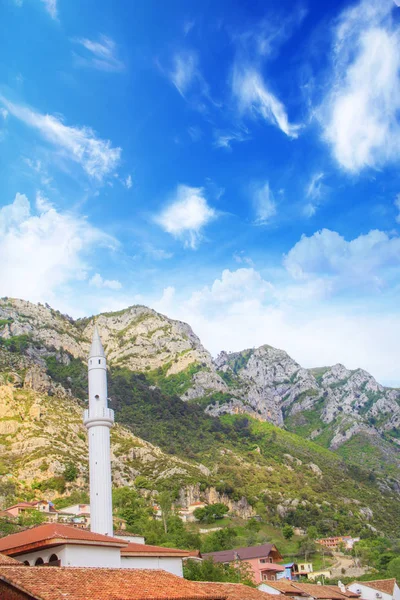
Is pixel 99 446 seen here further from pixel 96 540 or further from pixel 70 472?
pixel 70 472

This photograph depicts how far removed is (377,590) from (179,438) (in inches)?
3172

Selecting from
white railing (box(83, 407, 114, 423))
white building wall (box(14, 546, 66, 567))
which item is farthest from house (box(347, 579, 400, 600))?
white building wall (box(14, 546, 66, 567))

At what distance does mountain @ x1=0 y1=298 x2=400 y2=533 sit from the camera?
307ft

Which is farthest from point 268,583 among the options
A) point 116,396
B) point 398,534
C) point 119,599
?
point 116,396

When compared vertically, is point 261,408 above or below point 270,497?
above

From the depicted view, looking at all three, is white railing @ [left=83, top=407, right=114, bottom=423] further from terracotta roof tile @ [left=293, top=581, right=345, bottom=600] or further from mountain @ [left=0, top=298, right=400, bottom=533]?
mountain @ [left=0, top=298, right=400, bottom=533]

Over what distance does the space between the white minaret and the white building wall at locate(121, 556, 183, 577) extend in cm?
498

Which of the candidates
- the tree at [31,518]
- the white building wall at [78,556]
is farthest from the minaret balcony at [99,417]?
the tree at [31,518]

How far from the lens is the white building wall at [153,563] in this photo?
28.1 meters

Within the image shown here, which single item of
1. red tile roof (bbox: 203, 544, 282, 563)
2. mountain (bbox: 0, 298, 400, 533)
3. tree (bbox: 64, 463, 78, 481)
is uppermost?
mountain (bbox: 0, 298, 400, 533)

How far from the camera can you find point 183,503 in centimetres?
9419

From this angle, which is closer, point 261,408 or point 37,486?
point 37,486

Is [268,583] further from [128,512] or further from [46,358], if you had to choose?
[46,358]

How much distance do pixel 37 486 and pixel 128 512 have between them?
16.0 metres
